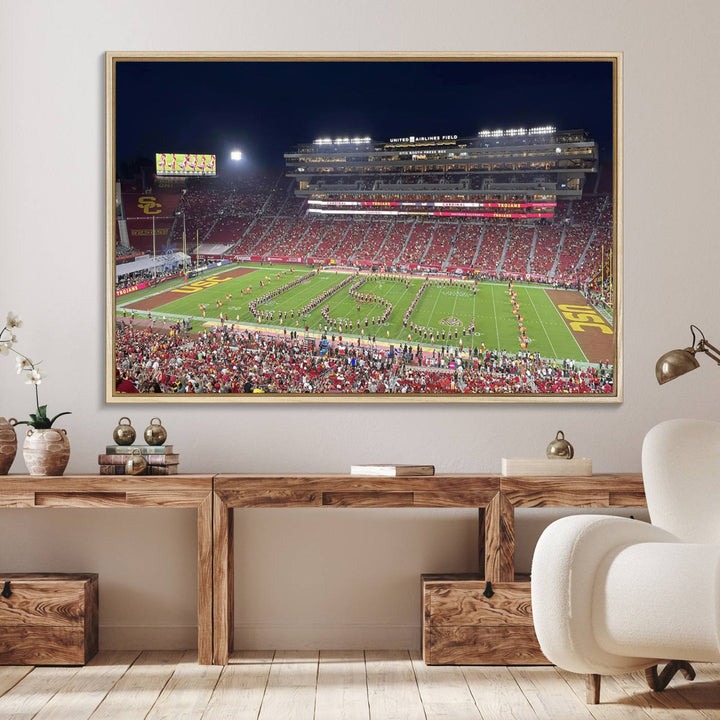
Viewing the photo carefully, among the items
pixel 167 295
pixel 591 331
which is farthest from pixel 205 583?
pixel 591 331

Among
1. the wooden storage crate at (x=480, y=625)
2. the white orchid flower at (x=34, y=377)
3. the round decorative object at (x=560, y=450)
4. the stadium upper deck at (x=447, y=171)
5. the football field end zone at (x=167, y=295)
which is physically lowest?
the wooden storage crate at (x=480, y=625)

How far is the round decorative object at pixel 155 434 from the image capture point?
346cm

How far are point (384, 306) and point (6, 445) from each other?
60.7 inches

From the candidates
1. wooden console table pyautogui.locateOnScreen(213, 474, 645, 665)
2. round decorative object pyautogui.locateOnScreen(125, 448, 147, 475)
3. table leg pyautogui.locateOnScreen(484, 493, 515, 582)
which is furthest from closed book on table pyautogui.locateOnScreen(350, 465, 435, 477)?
round decorative object pyautogui.locateOnScreen(125, 448, 147, 475)

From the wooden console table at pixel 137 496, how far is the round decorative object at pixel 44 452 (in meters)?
0.06

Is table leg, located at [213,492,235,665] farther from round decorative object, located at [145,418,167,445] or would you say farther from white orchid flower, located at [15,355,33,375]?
white orchid flower, located at [15,355,33,375]

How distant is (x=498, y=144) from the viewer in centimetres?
379

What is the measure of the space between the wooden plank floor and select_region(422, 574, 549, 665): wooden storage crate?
5cm

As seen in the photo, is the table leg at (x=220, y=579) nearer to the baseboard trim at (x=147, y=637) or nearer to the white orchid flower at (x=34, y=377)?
the baseboard trim at (x=147, y=637)

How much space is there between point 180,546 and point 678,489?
191 centimetres

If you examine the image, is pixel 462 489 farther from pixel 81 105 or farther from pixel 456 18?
pixel 81 105

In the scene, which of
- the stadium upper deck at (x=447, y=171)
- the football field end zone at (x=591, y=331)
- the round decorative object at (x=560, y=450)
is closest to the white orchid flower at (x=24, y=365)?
the stadium upper deck at (x=447, y=171)

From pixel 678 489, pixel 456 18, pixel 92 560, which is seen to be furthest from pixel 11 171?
pixel 678 489

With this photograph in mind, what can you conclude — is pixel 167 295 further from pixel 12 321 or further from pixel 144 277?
pixel 12 321
